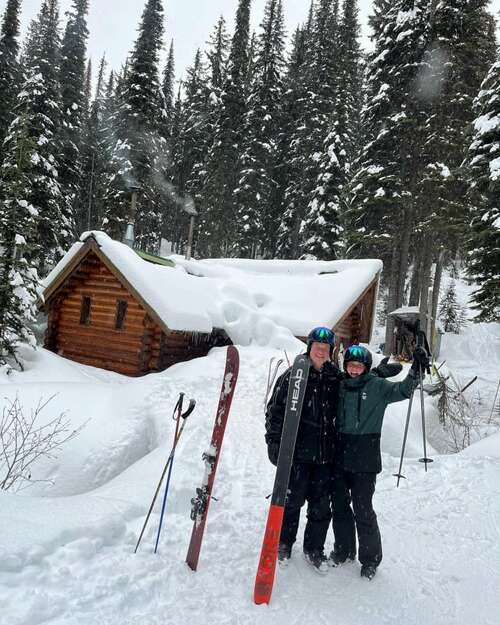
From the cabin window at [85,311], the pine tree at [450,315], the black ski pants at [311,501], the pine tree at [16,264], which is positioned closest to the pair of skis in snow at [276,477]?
the black ski pants at [311,501]

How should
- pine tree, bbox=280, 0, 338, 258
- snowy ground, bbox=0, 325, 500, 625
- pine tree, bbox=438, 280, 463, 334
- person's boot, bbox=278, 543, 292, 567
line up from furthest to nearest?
pine tree, bbox=438, 280, 463, 334 < pine tree, bbox=280, 0, 338, 258 < person's boot, bbox=278, 543, 292, 567 < snowy ground, bbox=0, 325, 500, 625

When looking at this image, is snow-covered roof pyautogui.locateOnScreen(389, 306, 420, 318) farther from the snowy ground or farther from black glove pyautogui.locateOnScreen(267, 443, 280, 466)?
black glove pyautogui.locateOnScreen(267, 443, 280, 466)

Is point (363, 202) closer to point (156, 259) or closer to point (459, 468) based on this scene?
point (156, 259)

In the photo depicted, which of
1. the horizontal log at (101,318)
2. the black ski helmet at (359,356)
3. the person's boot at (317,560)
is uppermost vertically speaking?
the black ski helmet at (359,356)

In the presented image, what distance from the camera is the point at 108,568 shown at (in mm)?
3516

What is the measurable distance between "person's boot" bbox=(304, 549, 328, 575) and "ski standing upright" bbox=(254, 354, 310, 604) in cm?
69

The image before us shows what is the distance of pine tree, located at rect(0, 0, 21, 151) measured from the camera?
2819cm

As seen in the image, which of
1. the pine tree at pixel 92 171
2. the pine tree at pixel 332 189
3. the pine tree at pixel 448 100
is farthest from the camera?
the pine tree at pixel 92 171

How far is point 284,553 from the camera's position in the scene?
3.94 meters

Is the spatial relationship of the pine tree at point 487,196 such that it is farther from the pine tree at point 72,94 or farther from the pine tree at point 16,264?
the pine tree at point 72,94

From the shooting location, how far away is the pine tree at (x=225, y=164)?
31.8 meters

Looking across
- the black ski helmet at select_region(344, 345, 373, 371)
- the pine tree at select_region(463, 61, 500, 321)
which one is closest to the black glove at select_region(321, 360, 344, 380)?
the black ski helmet at select_region(344, 345, 373, 371)

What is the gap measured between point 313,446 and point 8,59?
36.4 meters

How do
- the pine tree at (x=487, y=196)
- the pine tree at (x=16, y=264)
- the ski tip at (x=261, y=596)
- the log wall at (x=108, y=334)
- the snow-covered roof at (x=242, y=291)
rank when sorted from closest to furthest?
the ski tip at (x=261, y=596) < the pine tree at (x=16, y=264) < the pine tree at (x=487, y=196) < the snow-covered roof at (x=242, y=291) < the log wall at (x=108, y=334)
